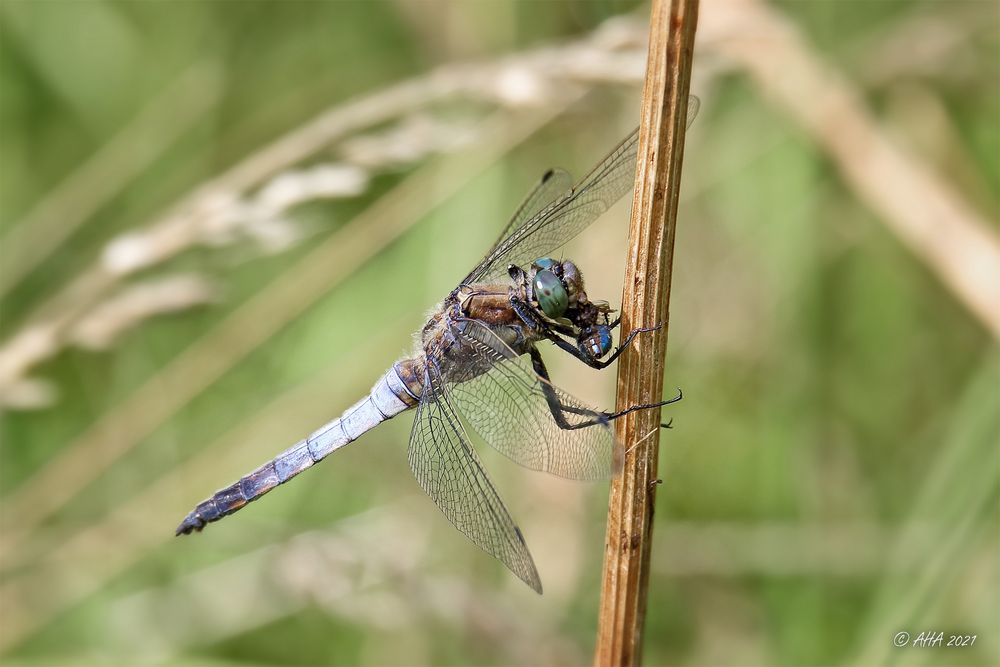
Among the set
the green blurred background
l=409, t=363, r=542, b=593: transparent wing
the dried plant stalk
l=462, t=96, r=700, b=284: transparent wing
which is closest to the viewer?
the dried plant stalk

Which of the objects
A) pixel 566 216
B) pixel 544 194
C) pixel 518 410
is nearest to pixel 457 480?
pixel 518 410

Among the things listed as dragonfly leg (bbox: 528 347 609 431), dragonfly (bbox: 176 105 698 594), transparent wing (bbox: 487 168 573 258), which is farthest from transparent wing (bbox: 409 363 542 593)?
transparent wing (bbox: 487 168 573 258)

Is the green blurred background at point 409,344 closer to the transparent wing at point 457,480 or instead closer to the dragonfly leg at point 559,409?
the transparent wing at point 457,480

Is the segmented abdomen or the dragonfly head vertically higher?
the segmented abdomen

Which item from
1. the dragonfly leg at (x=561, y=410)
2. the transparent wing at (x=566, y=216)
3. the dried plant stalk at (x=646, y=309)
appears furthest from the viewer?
the transparent wing at (x=566, y=216)

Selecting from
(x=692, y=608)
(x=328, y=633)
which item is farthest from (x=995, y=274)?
(x=328, y=633)

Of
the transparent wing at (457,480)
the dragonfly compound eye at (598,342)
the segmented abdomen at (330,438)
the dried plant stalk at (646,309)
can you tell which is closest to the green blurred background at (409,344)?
the segmented abdomen at (330,438)

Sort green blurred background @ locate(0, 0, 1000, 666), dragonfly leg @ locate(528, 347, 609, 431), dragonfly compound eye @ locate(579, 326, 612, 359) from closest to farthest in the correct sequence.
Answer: dragonfly leg @ locate(528, 347, 609, 431) < dragonfly compound eye @ locate(579, 326, 612, 359) < green blurred background @ locate(0, 0, 1000, 666)

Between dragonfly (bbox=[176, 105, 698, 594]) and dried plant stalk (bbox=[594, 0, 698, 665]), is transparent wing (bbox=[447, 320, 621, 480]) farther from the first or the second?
dried plant stalk (bbox=[594, 0, 698, 665])
